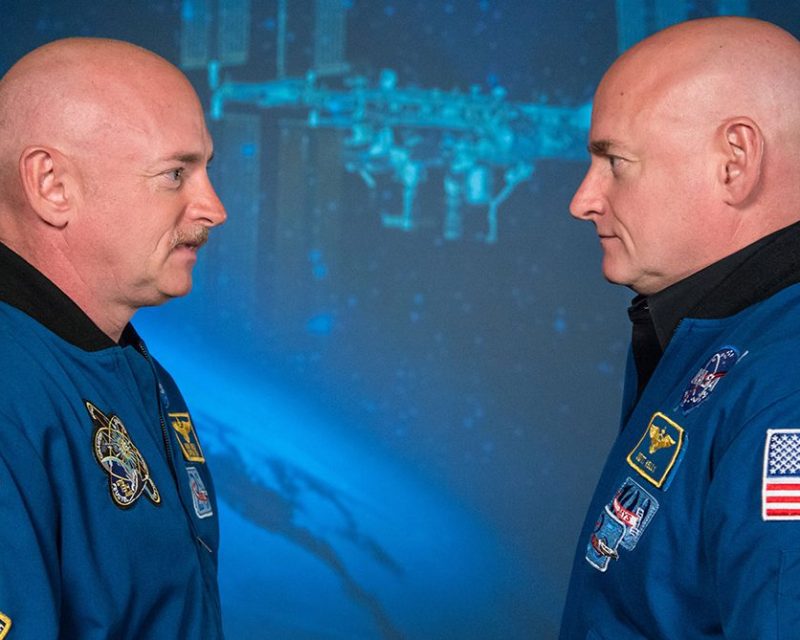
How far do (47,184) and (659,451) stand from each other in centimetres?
76

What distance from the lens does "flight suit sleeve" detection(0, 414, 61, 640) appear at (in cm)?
95

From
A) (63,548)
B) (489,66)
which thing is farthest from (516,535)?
(63,548)

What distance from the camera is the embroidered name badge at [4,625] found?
37.1 inches

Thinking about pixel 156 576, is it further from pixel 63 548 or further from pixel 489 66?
pixel 489 66

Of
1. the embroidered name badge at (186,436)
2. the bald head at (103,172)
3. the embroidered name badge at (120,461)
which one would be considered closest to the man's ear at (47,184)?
the bald head at (103,172)

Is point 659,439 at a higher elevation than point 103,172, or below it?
below

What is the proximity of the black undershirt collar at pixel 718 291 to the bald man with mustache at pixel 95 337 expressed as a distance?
0.58 m

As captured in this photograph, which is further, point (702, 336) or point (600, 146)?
point (600, 146)

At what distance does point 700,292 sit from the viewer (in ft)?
4.17

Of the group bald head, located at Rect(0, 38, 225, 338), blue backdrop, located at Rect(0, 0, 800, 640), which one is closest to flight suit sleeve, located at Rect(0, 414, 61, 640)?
bald head, located at Rect(0, 38, 225, 338)

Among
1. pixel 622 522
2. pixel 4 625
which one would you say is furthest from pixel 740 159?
pixel 4 625

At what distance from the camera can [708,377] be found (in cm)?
110

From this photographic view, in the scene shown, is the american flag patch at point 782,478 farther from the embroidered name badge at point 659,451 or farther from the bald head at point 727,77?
the bald head at point 727,77

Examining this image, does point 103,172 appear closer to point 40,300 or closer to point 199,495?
point 40,300
